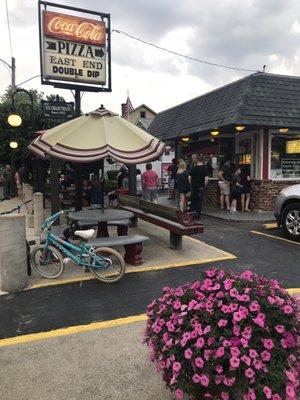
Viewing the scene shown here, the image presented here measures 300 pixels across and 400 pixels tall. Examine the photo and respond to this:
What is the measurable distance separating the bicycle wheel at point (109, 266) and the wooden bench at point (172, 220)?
1401mm

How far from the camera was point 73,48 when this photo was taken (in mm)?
9617

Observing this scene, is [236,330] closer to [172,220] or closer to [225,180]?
[172,220]

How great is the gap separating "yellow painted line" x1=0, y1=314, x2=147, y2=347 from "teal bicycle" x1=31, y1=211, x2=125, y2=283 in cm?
129

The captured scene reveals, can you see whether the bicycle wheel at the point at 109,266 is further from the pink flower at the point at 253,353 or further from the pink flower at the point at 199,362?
the pink flower at the point at 253,353

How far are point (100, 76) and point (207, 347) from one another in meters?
8.83

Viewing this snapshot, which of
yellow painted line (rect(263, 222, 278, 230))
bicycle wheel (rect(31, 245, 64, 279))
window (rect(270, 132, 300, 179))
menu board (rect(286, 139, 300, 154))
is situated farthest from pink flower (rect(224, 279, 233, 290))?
menu board (rect(286, 139, 300, 154))

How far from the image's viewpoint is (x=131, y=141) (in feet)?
22.4

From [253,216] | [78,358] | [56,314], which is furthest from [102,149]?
[253,216]

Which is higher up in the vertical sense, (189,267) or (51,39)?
(51,39)

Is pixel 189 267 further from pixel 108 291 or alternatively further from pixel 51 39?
pixel 51 39

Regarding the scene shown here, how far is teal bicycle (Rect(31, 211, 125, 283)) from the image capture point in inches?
225

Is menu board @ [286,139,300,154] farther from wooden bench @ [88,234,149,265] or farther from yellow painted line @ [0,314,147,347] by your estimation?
yellow painted line @ [0,314,147,347]

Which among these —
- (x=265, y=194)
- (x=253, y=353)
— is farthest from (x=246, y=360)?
(x=265, y=194)

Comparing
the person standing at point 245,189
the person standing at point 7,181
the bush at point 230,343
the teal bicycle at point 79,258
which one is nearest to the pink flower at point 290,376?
the bush at point 230,343
